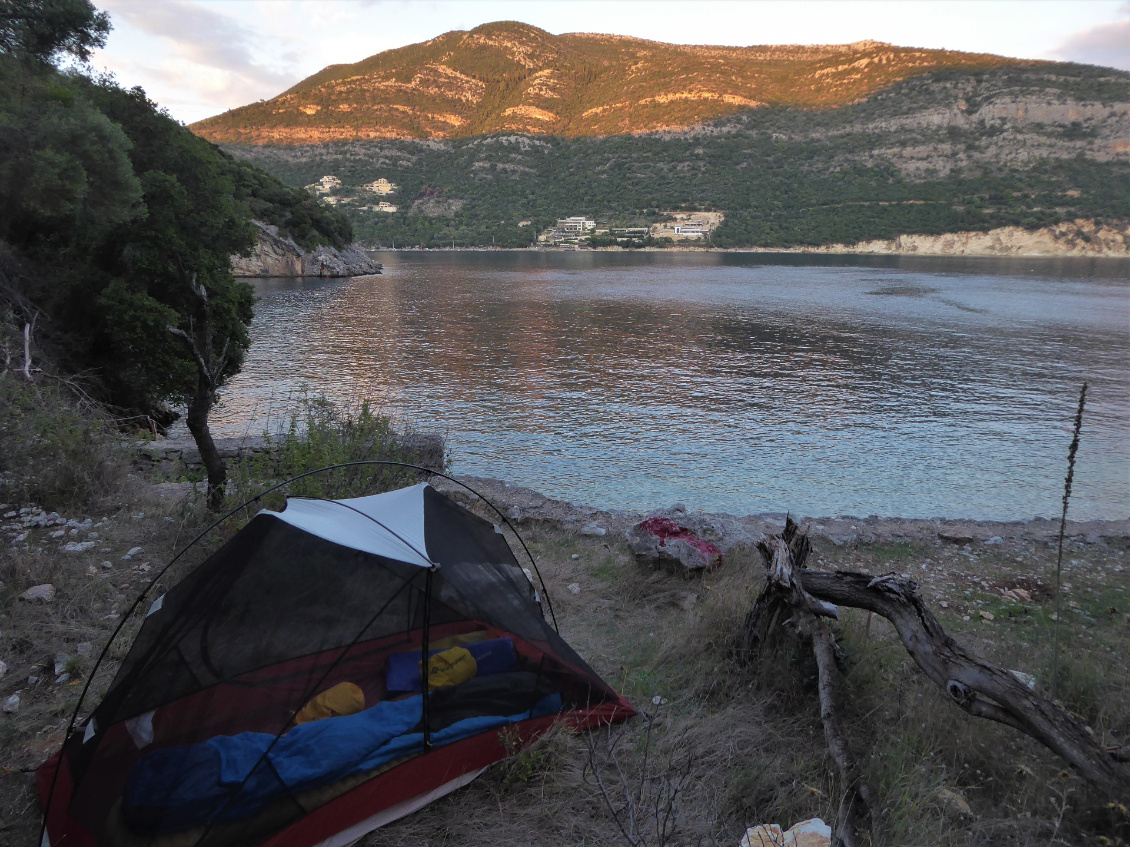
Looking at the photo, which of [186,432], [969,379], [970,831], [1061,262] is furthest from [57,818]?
[1061,262]

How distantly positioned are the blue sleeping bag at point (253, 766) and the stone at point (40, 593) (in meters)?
2.95

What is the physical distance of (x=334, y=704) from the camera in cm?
346

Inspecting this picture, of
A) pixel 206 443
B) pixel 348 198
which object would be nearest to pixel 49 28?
pixel 206 443

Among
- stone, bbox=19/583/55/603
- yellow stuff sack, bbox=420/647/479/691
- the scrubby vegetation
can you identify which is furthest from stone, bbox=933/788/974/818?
stone, bbox=19/583/55/603

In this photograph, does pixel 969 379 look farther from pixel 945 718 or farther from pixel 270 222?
pixel 270 222

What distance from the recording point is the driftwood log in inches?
114

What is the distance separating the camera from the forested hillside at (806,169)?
96562 mm

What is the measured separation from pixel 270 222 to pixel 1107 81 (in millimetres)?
142105

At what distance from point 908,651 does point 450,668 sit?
2.77 meters

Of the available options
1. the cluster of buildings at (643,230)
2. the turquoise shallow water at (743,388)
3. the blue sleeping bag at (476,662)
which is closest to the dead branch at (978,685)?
the blue sleeping bag at (476,662)

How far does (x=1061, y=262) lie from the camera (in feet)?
267

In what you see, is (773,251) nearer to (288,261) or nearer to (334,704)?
(288,261)

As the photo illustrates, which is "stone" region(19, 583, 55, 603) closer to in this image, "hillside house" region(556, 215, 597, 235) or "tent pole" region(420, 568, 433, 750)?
"tent pole" region(420, 568, 433, 750)

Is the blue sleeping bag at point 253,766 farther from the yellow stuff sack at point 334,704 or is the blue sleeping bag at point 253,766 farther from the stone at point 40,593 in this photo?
the stone at point 40,593
